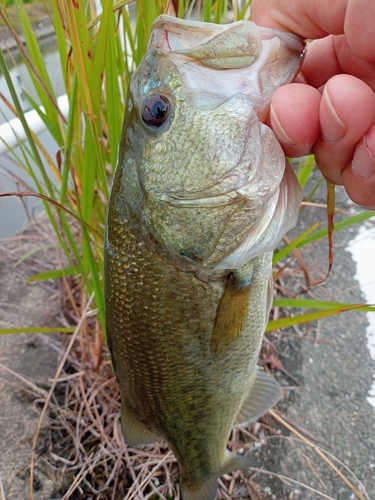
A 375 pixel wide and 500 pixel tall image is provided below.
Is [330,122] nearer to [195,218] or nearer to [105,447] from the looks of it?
[195,218]

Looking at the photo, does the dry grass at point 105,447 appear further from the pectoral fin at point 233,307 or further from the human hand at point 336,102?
the human hand at point 336,102

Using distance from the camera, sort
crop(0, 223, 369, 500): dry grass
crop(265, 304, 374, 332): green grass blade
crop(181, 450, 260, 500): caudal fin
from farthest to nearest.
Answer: crop(0, 223, 369, 500): dry grass, crop(181, 450, 260, 500): caudal fin, crop(265, 304, 374, 332): green grass blade

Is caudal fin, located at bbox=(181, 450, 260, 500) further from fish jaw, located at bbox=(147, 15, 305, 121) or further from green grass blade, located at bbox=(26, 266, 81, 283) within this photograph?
fish jaw, located at bbox=(147, 15, 305, 121)

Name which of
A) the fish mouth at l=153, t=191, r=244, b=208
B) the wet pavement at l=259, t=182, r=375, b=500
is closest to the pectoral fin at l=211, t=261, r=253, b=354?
the fish mouth at l=153, t=191, r=244, b=208

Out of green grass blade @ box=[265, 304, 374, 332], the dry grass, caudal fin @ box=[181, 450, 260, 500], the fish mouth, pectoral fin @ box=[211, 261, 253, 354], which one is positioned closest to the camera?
the fish mouth

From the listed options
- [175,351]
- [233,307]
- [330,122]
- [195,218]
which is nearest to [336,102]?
[330,122]

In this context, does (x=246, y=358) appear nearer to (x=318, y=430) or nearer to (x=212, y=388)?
(x=212, y=388)
